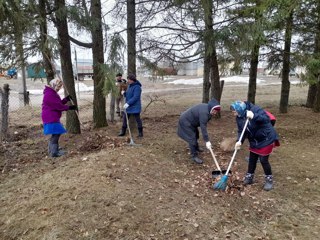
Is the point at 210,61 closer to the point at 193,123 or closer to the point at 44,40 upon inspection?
the point at 193,123

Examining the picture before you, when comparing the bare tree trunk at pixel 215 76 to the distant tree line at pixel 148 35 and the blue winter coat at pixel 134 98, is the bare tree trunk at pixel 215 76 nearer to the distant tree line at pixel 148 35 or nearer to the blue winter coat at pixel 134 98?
the distant tree line at pixel 148 35

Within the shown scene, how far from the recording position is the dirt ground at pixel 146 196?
12.0ft

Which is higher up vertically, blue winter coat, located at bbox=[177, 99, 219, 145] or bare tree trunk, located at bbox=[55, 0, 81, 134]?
bare tree trunk, located at bbox=[55, 0, 81, 134]

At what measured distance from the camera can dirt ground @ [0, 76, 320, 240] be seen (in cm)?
366

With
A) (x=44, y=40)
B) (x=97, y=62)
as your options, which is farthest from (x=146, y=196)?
(x=97, y=62)

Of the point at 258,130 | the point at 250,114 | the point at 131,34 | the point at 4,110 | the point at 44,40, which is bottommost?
the point at 4,110

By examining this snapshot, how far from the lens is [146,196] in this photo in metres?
4.19

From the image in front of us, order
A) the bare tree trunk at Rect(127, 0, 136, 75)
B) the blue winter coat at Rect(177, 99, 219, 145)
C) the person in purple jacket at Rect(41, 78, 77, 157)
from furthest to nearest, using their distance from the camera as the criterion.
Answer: the bare tree trunk at Rect(127, 0, 136, 75), the person in purple jacket at Rect(41, 78, 77, 157), the blue winter coat at Rect(177, 99, 219, 145)

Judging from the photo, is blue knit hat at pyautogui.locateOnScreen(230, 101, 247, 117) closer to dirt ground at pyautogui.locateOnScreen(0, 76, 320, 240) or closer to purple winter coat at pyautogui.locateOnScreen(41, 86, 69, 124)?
dirt ground at pyautogui.locateOnScreen(0, 76, 320, 240)

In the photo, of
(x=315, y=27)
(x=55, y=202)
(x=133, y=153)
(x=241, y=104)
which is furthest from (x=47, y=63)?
(x=315, y=27)

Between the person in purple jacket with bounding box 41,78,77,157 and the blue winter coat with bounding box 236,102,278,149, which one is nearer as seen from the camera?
the blue winter coat with bounding box 236,102,278,149

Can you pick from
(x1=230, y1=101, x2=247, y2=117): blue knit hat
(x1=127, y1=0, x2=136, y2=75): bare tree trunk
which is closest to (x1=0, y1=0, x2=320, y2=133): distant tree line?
(x1=127, y1=0, x2=136, y2=75): bare tree trunk

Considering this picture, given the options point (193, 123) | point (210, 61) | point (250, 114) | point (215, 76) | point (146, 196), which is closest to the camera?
point (146, 196)

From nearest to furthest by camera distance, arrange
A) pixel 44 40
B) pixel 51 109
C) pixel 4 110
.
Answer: pixel 51 109 → pixel 44 40 → pixel 4 110
